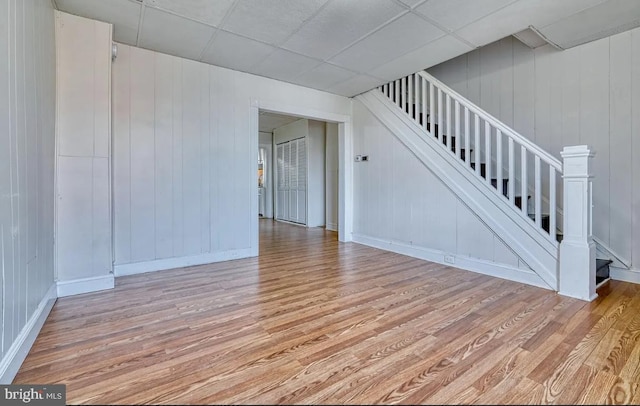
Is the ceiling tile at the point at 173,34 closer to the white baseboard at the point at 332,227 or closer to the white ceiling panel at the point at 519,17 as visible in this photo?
the white ceiling panel at the point at 519,17

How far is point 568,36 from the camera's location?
117 inches

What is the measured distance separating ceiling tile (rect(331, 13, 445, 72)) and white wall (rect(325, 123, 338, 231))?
2.87 metres

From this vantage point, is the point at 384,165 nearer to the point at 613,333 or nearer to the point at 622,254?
the point at 622,254

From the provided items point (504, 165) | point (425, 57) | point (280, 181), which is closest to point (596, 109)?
point (504, 165)

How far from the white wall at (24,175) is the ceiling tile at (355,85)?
3198 millimetres

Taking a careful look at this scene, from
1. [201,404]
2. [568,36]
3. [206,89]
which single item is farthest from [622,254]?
[206,89]

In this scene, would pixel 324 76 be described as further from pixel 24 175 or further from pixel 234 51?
pixel 24 175

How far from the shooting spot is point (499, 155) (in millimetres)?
3014

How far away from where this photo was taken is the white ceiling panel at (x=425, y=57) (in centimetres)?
307

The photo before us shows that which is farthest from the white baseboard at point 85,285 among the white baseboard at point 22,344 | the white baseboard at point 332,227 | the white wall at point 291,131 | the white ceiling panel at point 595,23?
the white wall at point 291,131

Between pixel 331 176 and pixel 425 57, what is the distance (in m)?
3.55

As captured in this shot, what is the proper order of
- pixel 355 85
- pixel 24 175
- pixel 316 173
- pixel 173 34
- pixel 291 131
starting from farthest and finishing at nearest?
pixel 291 131 → pixel 316 173 → pixel 355 85 → pixel 173 34 → pixel 24 175

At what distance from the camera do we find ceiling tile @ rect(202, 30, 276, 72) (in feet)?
9.82

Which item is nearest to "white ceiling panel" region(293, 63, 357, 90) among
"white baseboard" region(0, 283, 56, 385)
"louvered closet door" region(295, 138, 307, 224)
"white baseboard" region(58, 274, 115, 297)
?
"louvered closet door" region(295, 138, 307, 224)
